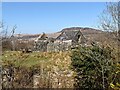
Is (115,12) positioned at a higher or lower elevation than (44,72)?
higher

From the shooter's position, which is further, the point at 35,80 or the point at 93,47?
the point at 35,80

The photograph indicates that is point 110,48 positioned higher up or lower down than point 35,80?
higher up

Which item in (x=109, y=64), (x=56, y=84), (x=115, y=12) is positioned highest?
(x=115, y=12)

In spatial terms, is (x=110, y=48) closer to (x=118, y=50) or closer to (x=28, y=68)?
(x=118, y=50)

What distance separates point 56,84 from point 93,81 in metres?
0.84

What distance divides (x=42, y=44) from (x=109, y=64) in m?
7.95

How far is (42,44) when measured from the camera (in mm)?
13242

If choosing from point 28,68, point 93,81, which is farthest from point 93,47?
point 28,68

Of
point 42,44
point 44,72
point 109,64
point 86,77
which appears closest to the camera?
point 109,64

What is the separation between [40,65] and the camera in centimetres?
680

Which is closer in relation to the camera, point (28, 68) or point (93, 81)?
point (93, 81)

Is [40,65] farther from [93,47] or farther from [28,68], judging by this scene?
[93,47]

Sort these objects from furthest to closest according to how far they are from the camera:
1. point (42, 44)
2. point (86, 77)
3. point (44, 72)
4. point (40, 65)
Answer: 1. point (42, 44)
2. point (40, 65)
3. point (44, 72)
4. point (86, 77)

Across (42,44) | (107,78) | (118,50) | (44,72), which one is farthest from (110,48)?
(42,44)
